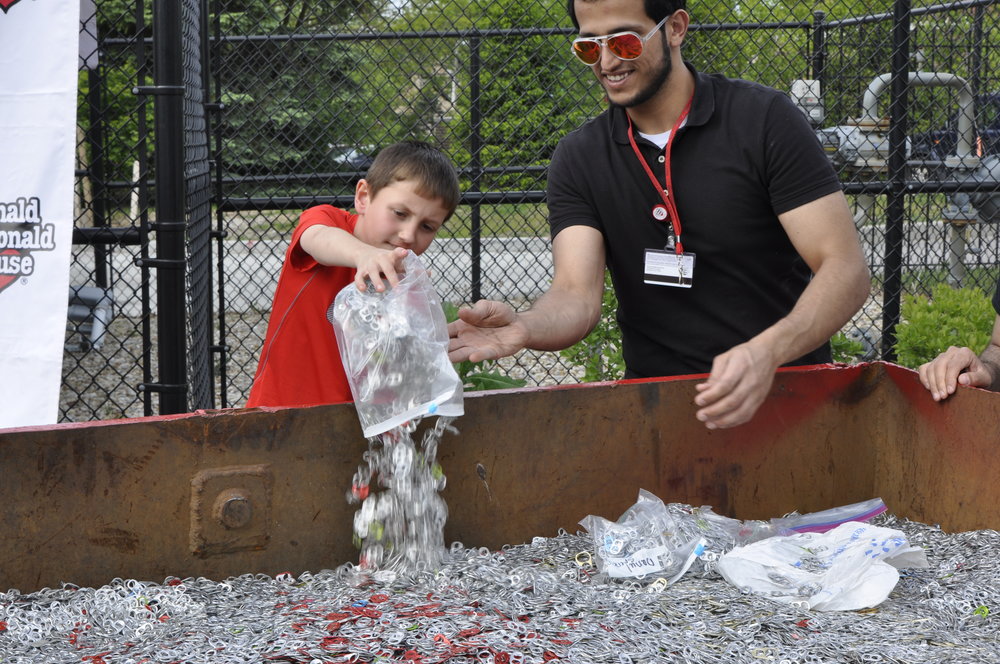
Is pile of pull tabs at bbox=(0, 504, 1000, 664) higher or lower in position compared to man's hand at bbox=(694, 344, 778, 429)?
lower

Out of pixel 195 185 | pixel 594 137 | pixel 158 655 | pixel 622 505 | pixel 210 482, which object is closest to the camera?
pixel 158 655

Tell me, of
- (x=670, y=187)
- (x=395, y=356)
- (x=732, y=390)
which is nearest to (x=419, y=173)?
(x=395, y=356)

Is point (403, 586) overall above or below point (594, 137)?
below

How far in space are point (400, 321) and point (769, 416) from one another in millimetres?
995

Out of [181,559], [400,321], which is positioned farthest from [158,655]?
[400,321]

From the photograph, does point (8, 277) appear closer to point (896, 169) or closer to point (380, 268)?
point (380, 268)

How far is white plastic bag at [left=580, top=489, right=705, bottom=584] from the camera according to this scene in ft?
7.35

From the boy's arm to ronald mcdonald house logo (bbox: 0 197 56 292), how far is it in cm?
101

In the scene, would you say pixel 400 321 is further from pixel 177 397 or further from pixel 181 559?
pixel 177 397

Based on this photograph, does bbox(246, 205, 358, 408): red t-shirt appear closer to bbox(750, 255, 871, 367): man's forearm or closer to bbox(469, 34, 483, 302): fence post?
bbox(750, 255, 871, 367): man's forearm

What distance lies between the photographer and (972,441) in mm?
2479

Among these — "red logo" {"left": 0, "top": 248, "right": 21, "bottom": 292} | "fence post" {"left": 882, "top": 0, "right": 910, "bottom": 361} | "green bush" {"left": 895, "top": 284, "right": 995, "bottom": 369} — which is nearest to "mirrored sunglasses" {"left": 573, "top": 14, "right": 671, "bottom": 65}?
"red logo" {"left": 0, "top": 248, "right": 21, "bottom": 292}

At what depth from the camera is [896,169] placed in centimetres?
565

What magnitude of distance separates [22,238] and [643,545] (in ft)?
6.60
